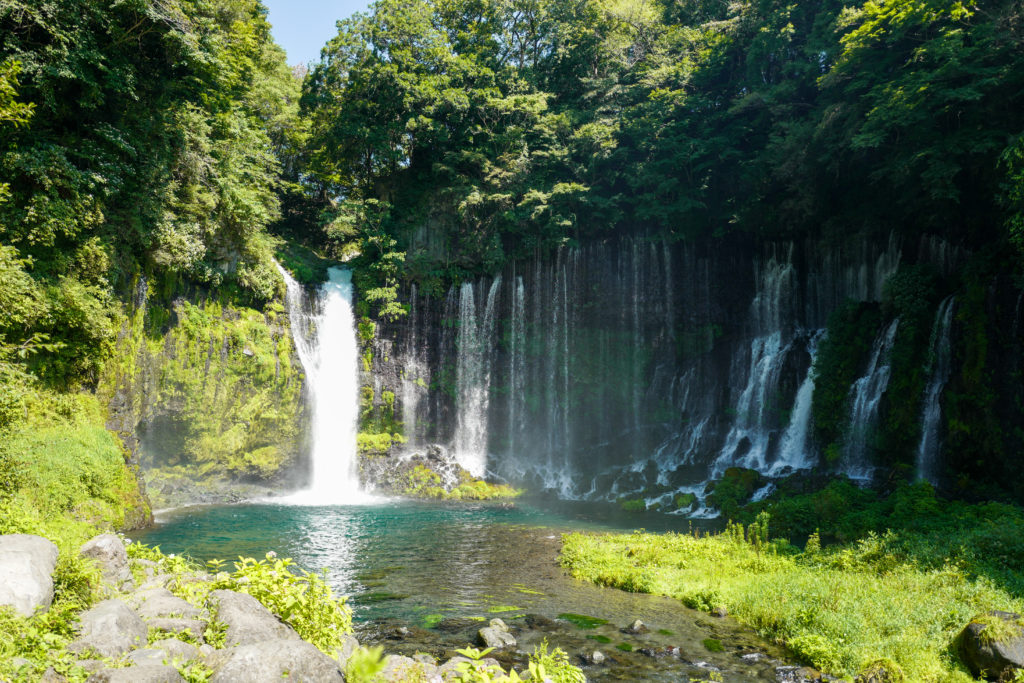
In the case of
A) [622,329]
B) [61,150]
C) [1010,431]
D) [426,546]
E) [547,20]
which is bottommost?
[426,546]

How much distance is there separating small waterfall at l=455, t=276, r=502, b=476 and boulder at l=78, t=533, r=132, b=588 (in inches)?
814

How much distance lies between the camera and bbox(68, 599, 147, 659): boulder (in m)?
5.20

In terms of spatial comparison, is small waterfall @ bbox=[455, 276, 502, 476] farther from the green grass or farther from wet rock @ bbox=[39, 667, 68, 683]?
wet rock @ bbox=[39, 667, 68, 683]

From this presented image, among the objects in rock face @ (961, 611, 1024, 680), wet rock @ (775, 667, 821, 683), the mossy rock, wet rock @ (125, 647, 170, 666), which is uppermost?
wet rock @ (125, 647, 170, 666)

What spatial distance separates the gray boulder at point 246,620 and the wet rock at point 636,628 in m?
5.10

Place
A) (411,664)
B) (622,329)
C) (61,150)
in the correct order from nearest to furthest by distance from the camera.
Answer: (411,664), (61,150), (622,329)

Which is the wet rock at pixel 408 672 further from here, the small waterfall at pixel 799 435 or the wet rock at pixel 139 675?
the small waterfall at pixel 799 435

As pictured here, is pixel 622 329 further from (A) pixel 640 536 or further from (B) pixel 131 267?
(B) pixel 131 267

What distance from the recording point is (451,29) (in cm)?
3291

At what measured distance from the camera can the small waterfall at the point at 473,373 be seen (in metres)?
28.2

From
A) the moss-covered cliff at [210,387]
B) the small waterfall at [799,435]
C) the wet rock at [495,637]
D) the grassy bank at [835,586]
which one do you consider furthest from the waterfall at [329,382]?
the wet rock at [495,637]

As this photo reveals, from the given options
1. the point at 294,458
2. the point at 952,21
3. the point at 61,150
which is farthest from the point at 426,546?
the point at 952,21

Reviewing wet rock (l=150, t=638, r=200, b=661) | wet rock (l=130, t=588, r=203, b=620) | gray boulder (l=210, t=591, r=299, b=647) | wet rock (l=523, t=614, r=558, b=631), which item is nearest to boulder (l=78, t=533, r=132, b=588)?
wet rock (l=130, t=588, r=203, b=620)

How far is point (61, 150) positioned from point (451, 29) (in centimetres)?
2341
